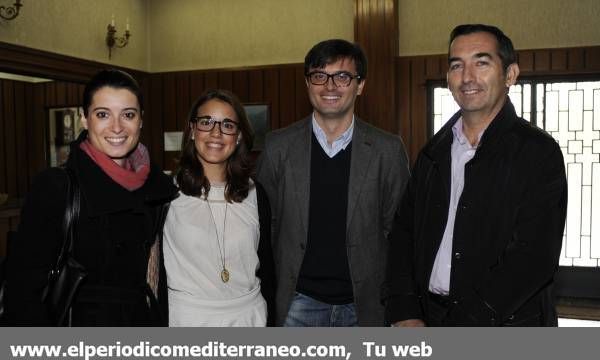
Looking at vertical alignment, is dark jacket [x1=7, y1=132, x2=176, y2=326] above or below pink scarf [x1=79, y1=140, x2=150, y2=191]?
below

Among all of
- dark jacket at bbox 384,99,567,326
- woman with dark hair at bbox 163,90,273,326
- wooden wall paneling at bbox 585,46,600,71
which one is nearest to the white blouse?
woman with dark hair at bbox 163,90,273,326

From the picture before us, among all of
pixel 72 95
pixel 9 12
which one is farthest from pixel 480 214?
pixel 72 95

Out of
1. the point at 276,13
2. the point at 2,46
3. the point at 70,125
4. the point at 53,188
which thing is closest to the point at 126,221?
the point at 53,188

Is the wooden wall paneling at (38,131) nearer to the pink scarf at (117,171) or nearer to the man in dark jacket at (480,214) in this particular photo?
the pink scarf at (117,171)

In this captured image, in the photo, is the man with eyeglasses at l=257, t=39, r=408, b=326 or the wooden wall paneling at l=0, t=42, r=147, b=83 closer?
the man with eyeglasses at l=257, t=39, r=408, b=326

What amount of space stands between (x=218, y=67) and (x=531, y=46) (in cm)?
357

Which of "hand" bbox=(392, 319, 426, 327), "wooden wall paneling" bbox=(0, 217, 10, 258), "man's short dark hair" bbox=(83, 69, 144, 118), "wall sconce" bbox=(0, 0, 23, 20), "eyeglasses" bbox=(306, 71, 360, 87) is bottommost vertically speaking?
"wooden wall paneling" bbox=(0, 217, 10, 258)

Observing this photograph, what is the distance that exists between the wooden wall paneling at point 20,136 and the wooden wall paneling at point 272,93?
173 inches

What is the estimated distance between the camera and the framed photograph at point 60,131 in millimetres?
8219

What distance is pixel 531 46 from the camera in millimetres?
5602

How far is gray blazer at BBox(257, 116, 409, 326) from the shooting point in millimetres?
2260

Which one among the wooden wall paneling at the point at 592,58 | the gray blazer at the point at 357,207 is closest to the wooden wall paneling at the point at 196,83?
the wooden wall paneling at the point at 592,58

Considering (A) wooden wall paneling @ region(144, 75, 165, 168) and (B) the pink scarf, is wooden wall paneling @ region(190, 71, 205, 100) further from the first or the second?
(B) the pink scarf

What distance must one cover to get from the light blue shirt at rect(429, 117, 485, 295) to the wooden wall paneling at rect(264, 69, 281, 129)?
4.75 meters
